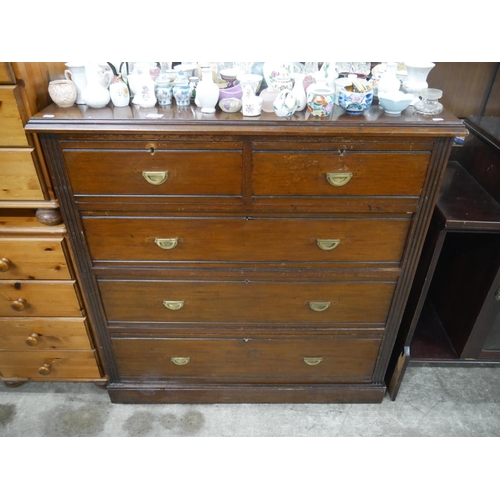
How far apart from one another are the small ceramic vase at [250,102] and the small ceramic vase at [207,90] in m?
0.09

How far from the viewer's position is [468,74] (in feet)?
5.58

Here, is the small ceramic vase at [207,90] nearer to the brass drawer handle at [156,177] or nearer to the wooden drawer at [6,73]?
the brass drawer handle at [156,177]

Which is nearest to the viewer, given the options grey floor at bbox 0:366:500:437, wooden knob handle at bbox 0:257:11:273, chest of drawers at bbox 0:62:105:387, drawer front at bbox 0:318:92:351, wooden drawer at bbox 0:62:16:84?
wooden drawer at bbox 0:62:16:84

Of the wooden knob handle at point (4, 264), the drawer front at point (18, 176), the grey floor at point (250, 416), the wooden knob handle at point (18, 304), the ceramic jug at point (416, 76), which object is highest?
the ceramic jug at point (416, 76)

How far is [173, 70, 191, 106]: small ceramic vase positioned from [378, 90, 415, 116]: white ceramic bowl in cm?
60

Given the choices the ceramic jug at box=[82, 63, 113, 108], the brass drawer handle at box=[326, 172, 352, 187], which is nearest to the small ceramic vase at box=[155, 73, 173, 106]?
the ceramic jug at box=[82, 63, 113, 108]

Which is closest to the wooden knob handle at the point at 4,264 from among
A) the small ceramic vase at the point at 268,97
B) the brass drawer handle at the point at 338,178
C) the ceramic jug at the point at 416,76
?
the small ceramic vase at the point at 268,97

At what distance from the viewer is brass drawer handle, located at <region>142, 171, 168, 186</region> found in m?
1.25

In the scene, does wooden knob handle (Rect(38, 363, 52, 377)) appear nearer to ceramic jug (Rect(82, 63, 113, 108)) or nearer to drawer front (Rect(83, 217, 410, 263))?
drawer front (Rect(83, 217, 410, 263))

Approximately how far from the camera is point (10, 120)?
123cm

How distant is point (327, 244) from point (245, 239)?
28cm

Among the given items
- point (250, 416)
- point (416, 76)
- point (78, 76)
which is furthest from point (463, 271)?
point (78, 76)

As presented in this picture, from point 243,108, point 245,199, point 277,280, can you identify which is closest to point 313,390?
point 277,280

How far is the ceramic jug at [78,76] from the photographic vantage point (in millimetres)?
1269
